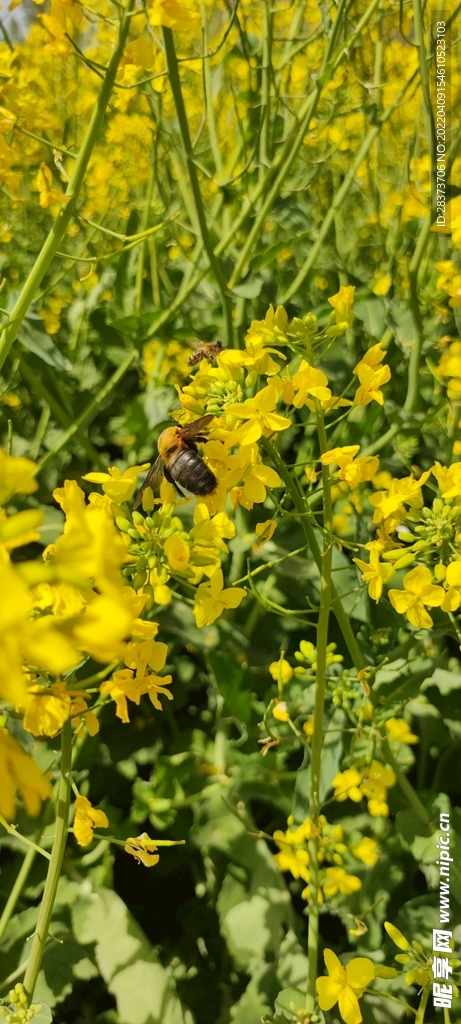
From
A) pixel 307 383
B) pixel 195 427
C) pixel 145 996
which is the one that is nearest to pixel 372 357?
pixel 307 383

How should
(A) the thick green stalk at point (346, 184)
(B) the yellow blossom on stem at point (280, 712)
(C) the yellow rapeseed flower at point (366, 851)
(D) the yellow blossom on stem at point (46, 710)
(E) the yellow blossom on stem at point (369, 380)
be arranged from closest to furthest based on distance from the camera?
(D) the yellow blossom on stem at point (46, 710), (E) the yellow blossom on stem at point (369, 380), (B) the yellow blossom on stem at point (280, 712), (C) the yellow rapeseed flower at point (366, 851), (A) the thick green stalk at point (346, 184)

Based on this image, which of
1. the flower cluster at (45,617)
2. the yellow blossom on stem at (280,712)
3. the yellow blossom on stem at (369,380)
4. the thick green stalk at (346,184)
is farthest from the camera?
the thick green stalk at (346,184)

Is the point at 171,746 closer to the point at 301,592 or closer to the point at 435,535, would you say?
the point at 301,592

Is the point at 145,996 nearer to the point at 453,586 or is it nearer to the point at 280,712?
the point at 280,712

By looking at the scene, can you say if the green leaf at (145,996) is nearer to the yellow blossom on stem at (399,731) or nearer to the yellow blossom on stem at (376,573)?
the yellow blossom on stem at (399,731)

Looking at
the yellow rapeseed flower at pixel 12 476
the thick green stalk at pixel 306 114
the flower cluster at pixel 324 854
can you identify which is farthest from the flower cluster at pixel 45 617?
the thick green stalk at pixel 306 114

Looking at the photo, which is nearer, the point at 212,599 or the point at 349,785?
the point at 212,599

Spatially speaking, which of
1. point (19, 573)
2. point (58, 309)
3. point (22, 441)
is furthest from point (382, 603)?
point (58, 309)
